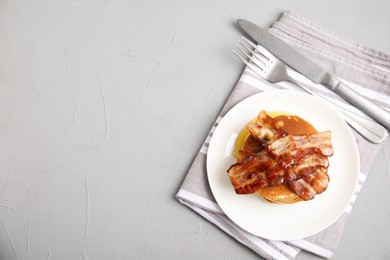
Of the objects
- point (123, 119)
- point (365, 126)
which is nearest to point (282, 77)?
point (365, 126)

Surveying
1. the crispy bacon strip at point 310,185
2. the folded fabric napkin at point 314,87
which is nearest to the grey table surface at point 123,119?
the folded fabric napkin at point 314,87

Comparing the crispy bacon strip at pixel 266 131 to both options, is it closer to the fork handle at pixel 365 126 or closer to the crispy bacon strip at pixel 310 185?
the crispy bacon strip at pixel 310 185

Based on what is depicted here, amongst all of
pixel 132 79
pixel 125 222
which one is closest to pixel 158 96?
pixel 132 79

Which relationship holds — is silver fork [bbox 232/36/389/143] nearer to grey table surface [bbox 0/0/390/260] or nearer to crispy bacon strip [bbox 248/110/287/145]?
grey table surface [bbox 0/0/390/260]

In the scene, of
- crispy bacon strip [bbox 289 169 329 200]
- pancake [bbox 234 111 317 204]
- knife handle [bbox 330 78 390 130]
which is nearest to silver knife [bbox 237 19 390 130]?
knife handle [bbox 330 78 390 130]

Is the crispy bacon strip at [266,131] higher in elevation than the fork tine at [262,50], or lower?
lower

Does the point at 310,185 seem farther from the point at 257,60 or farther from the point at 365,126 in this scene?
the point at 257,60
